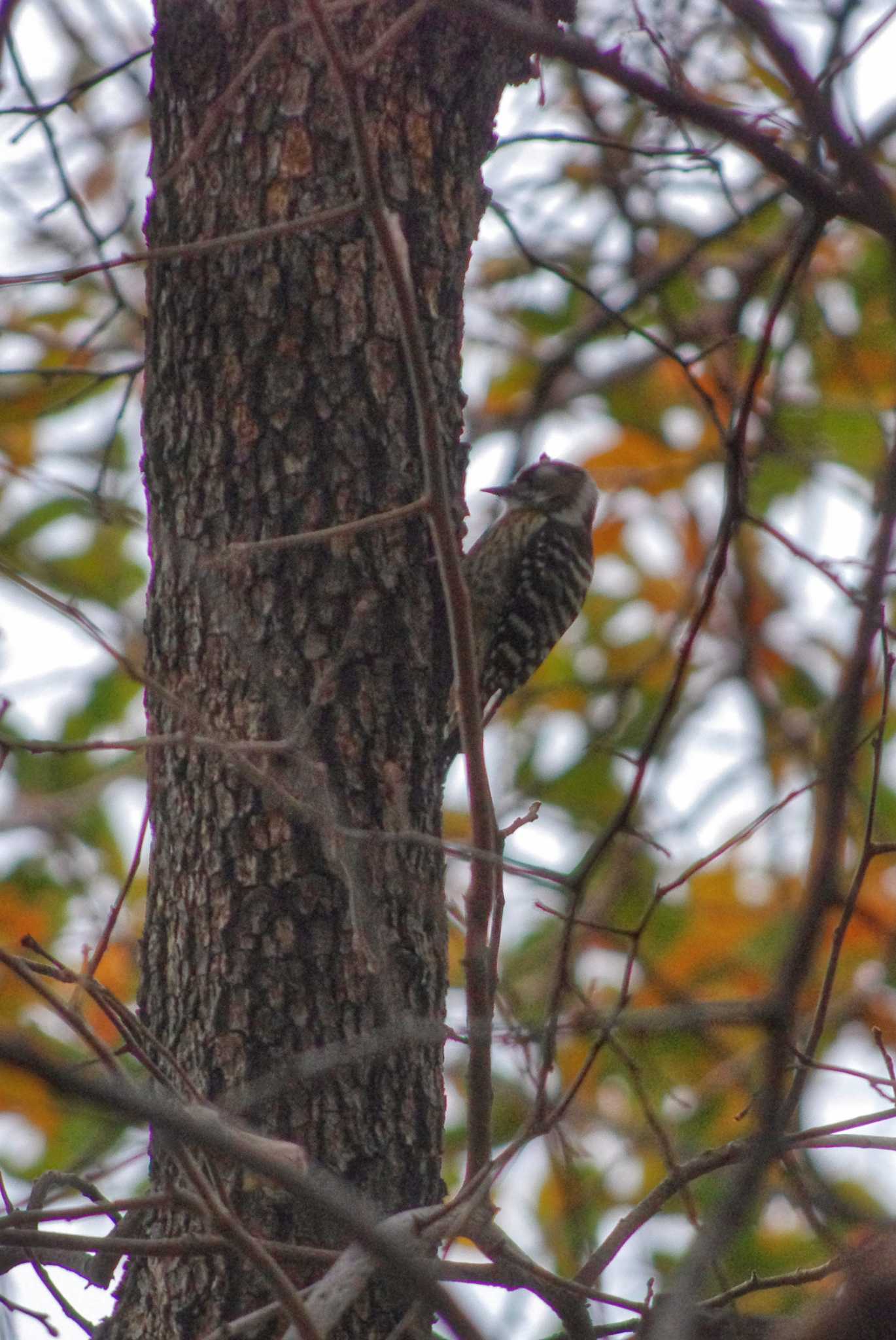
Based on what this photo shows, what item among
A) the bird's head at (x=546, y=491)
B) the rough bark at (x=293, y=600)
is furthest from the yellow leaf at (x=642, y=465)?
the rough bark at (x=293, y=600)

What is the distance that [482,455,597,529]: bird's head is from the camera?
239 inches

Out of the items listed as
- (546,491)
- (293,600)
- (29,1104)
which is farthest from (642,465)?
(293,600)

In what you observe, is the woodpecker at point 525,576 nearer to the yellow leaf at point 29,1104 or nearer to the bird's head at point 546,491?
the bird's head at point 546,491

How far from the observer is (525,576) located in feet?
18.6

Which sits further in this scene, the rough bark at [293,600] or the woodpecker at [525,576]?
the woodpecker at [525,576]

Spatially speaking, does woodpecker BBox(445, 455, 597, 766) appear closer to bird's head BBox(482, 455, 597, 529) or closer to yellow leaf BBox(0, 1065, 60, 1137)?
bird's head BBox(482, 455, 597, 529)

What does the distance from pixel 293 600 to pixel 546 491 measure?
9.92 feet

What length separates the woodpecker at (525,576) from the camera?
561cm

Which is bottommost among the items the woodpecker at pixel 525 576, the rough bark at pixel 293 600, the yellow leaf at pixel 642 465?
the rough bark at pixel 293 600

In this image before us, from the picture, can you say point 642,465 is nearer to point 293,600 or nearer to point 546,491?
point 546,491

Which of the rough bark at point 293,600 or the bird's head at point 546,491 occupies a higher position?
Result: the bird's head at point 546,491

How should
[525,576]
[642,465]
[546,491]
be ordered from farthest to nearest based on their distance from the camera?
1. [642,465]
2. [546,491]
3. [525,576]

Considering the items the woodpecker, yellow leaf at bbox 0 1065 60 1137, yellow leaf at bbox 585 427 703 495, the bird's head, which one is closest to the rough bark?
the woodpecker

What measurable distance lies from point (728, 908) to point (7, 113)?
6.23 metres
